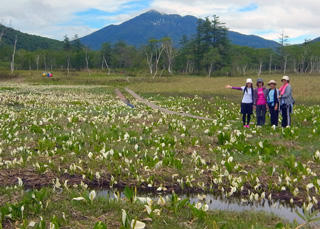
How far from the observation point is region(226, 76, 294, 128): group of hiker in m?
11.4

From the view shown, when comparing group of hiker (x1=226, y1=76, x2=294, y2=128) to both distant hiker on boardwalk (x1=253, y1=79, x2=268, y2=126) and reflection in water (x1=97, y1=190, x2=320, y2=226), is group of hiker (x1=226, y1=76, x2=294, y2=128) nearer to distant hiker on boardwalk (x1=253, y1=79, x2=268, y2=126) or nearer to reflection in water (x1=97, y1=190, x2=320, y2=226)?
distant hiker on boardwalk (x1=253, y1=79, x2=268, y2=126)

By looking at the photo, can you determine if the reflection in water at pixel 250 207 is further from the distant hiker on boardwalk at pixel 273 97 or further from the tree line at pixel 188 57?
the tree line at pixel 188 57

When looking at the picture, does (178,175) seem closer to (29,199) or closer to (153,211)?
(153,211)

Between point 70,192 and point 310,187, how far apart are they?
4.98 m

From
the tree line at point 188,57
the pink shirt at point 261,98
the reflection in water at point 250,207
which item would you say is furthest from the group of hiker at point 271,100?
the tree line at point 188,57

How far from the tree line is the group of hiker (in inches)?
2660

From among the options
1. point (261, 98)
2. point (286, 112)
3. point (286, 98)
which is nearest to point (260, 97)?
point (261, 98)

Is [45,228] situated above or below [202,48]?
below

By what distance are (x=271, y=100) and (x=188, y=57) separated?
3216 inches

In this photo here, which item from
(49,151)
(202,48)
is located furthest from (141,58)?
(49,151)

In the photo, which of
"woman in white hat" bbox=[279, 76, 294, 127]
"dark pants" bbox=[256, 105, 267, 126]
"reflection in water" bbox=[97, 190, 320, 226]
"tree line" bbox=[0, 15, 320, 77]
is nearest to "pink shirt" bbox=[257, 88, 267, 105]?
"dark pants" bbox=[256, 105, 267, 126]

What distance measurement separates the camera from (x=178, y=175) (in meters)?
6.70

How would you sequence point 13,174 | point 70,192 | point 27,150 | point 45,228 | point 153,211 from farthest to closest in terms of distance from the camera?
point 27,150 → point 13,174 → point 70,192 → point 153,211 → point 45,228

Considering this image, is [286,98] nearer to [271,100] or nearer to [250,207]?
[271,100]
